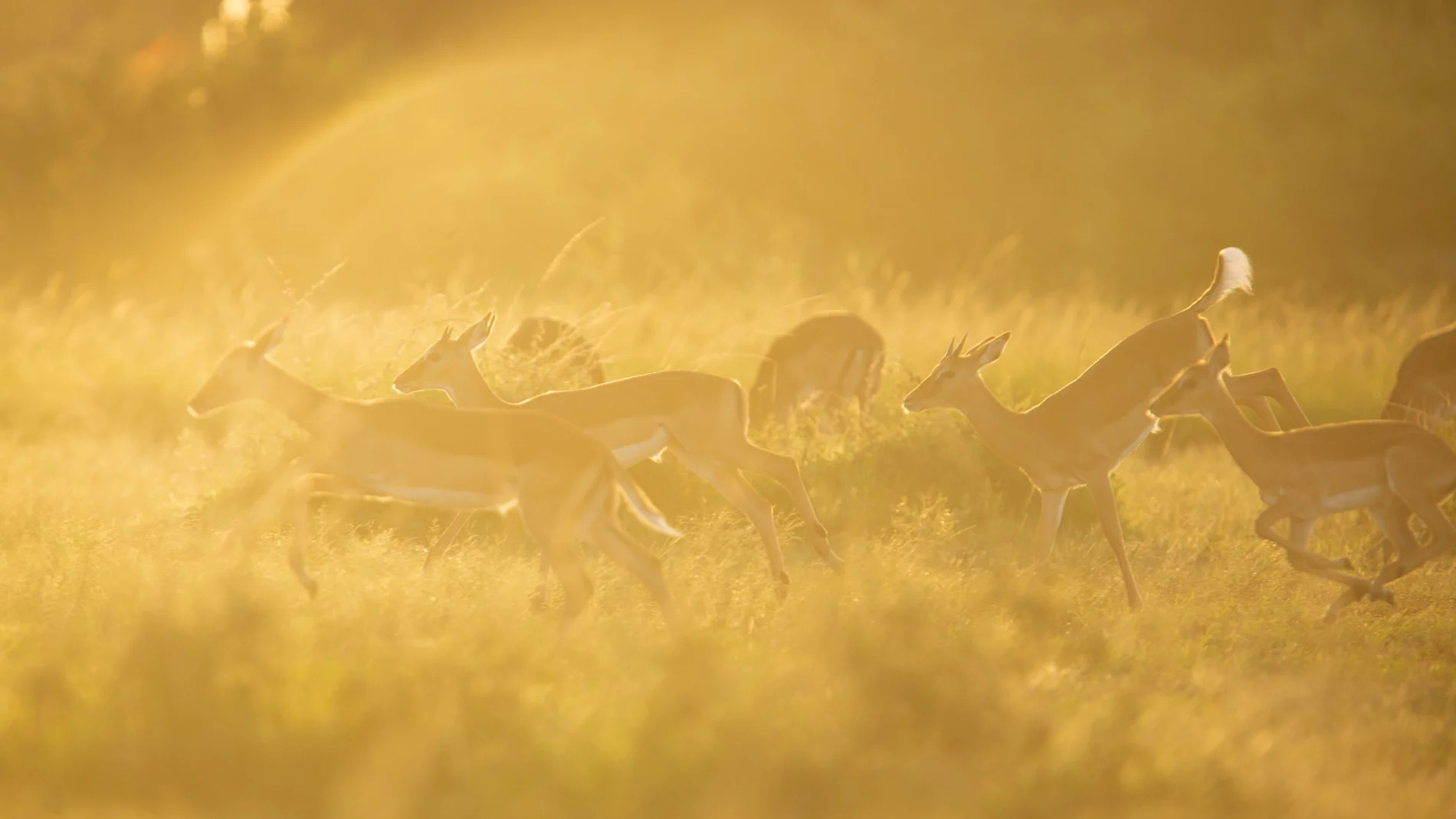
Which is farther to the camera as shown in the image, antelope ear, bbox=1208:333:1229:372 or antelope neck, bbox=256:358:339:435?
antelope ear, bbox=1208:333:1229:372

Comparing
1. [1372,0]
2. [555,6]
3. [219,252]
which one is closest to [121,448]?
[219,252]

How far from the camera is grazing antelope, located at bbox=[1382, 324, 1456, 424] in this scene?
1038 cm

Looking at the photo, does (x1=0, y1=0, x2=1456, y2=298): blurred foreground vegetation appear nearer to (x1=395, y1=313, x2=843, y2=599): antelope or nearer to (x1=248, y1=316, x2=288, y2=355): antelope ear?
(x1=395, y1=313, x2=843, y2=599): antelope

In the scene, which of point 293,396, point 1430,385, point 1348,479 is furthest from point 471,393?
point 1430,385

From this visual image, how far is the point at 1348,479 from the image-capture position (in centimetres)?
790

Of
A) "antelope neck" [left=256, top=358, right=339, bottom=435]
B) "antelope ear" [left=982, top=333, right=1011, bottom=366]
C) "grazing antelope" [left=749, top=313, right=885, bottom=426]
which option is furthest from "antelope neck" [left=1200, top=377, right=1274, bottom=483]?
"antelope neck" [left=256, top=358, right=339, bottom=435]

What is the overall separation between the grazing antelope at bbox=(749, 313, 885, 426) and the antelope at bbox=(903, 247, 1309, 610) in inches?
97.0

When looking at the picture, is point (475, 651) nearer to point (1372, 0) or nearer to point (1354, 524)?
point (1354, 524)

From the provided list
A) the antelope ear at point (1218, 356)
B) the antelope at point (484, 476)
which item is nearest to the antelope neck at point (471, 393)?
the antelope at point (484, 476)

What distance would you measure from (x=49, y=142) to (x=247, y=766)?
2150 cm

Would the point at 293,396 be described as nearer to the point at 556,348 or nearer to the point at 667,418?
the point at 667,418

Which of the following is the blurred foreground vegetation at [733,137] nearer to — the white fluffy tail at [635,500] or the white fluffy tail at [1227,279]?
the white fluffy tail at [1227,279]

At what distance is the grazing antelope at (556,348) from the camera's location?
33.8 feet

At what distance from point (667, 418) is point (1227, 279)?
3194mm
